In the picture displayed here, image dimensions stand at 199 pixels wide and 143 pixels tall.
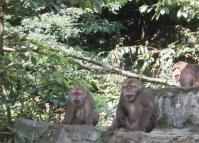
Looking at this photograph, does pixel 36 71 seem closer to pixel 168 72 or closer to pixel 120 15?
pixel 168 72

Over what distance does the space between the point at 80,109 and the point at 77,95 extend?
0.78ft

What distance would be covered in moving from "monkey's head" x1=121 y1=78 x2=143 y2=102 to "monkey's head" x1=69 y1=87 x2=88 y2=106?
94cm

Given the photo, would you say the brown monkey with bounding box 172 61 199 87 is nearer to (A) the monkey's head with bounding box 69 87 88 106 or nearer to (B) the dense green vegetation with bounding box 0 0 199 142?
(B) the dense green vegetation with bounding box 0 0 199 142

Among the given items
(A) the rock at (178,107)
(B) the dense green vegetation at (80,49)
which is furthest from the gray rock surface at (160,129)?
(B) the dense green vegetation at (80,49)

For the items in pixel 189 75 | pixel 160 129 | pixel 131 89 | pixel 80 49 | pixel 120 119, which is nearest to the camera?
pixel 131 89

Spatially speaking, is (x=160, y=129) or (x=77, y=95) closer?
(x=160, y=129)

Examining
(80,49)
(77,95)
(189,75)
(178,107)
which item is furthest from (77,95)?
(80,49)

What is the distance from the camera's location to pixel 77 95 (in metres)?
7.11

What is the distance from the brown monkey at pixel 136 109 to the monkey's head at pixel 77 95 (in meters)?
0.81

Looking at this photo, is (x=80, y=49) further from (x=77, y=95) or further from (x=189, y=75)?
(x=77, y=95)

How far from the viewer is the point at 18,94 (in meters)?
7.44

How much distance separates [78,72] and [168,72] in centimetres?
231

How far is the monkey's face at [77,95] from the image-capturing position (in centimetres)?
711

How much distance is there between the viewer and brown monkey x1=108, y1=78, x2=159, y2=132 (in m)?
6.18
